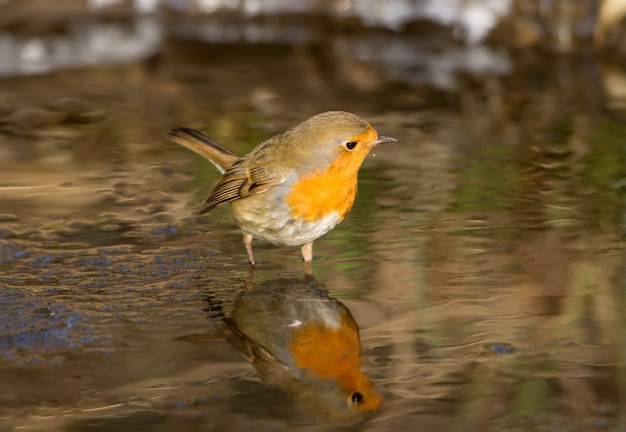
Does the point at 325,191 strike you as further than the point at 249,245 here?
No

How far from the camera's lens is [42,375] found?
13.3 feet

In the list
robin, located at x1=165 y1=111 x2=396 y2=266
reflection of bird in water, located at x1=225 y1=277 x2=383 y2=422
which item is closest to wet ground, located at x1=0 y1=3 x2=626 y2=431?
reflection of bird in water, located at x1=225 y1=277 x2=383 y2=422

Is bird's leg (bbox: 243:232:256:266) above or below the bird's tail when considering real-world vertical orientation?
below

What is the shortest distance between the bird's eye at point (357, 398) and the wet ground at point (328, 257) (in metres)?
0.06

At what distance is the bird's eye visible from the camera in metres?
3.86

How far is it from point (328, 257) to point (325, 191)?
1.51 feet

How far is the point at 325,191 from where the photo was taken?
5.12 metres

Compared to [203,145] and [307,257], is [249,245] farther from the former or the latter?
[203,145]

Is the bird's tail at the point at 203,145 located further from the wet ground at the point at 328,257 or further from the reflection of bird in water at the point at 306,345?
the reflection of bird in water at the point at 306,345

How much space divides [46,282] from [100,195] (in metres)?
1.44

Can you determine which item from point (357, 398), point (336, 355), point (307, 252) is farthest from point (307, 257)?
point (357, 398)

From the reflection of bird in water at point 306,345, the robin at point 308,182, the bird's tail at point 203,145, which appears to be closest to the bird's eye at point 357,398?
the reflection of bird in water at point 306,345

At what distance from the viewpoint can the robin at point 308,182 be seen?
5.11m

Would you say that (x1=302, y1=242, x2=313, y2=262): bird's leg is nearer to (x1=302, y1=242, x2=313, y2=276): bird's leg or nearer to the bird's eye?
(x1=302, y1=242, x2=313, y2=276): bird's leg
